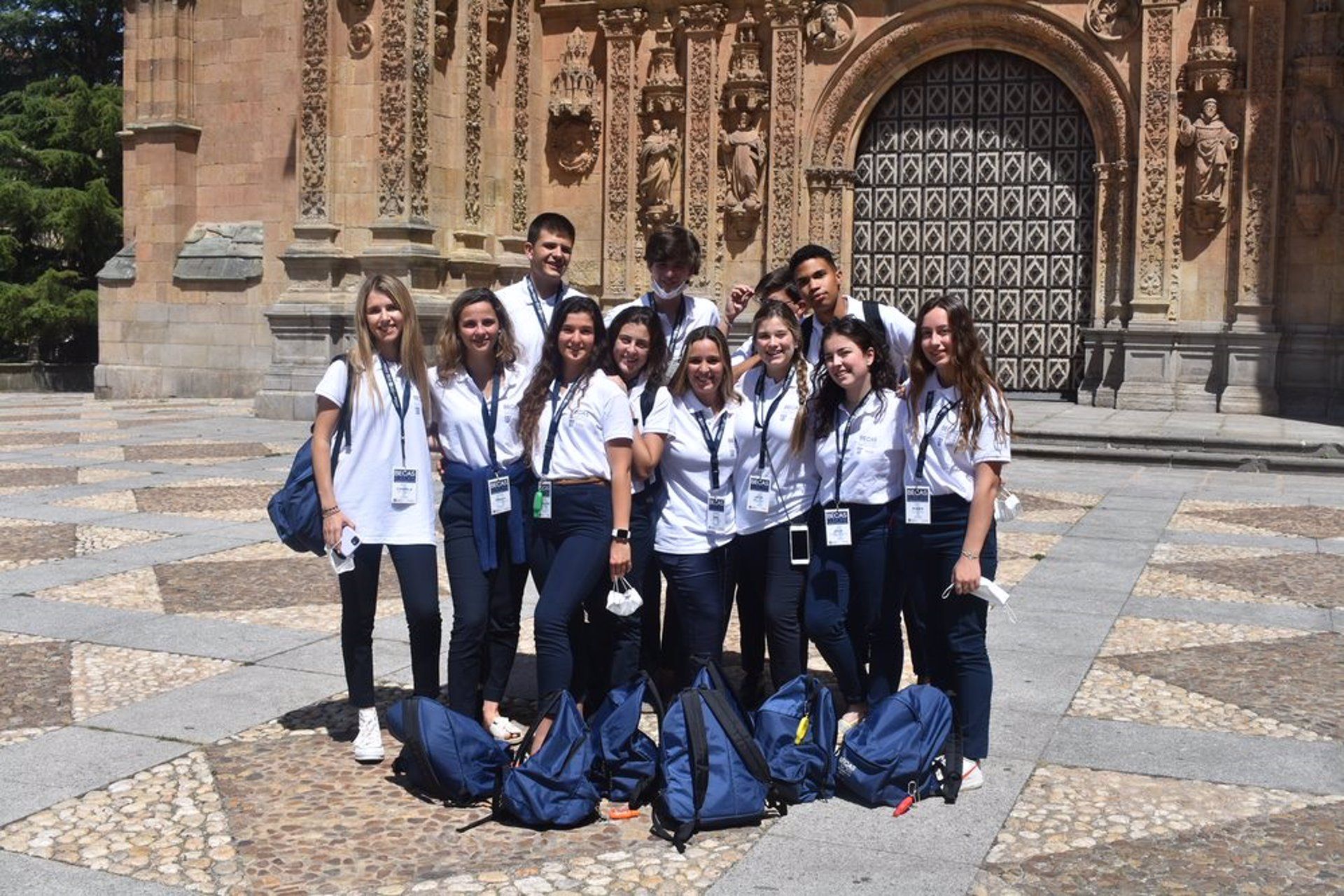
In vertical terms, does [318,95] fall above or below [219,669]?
above

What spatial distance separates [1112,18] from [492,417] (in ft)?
50.1

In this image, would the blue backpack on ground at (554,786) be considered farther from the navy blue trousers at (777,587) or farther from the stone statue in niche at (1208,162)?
the stone statue in niche at (1208,162)

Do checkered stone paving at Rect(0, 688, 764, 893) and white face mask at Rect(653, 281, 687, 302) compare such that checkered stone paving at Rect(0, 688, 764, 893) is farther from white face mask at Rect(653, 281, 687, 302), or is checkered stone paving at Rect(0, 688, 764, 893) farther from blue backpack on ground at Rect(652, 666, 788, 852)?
white face mask at Rect(653, 281, 687, 302)

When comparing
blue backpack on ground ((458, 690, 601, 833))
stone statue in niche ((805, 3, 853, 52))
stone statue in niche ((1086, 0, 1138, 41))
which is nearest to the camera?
blue backpack on ground ((458, 690, 601, 833))

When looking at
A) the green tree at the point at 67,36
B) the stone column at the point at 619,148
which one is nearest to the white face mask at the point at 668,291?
Answer: the stone column at the point at 619,148

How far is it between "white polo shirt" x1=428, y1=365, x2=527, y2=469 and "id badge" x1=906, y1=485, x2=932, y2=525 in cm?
138

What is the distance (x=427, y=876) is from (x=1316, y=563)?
6.55 meters

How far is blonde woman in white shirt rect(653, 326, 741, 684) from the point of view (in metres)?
5.09

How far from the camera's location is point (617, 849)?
13.6ft

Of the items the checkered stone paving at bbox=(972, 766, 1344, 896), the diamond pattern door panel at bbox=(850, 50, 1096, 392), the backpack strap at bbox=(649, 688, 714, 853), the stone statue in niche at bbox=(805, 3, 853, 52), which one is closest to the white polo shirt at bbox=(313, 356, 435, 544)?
the backpack strap at bbox=(649, 688, 714, 853)

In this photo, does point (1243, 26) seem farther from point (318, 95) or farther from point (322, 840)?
point (322, 840)

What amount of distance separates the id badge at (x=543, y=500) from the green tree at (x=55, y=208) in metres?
23.5

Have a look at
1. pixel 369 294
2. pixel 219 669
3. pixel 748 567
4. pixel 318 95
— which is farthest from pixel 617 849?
pixel 318 95

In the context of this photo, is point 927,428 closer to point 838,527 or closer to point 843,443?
point 843,443
